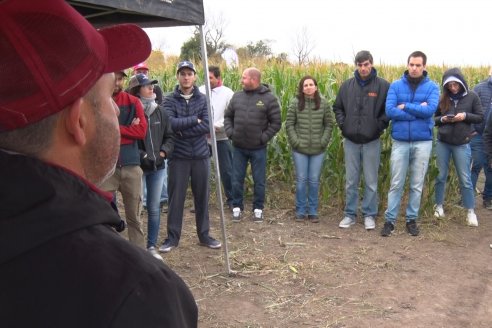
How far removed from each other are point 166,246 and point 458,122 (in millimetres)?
4080

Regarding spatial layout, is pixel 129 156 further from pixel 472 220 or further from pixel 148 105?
pixel 472 220

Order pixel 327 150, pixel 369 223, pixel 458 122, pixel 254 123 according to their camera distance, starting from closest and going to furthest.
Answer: pixel 458 122, pixel 369 223, pixel 254 123, pixel 327 150

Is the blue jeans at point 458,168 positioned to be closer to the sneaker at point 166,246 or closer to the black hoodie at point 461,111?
the black hoodie at point 461,111

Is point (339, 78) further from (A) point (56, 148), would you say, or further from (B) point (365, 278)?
(A) point (56, 148)

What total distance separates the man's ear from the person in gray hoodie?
22.2 feet

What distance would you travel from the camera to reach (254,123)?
7.43 metres

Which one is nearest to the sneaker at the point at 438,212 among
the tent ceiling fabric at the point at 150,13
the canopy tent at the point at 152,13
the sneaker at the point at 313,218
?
the sneaker at the point at 313,218

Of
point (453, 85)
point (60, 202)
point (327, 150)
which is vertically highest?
point (60, 202)

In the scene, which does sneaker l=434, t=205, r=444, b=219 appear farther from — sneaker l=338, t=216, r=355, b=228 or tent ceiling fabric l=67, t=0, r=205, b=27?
tent ceiling fabric l=67, t=0, r=205, b=27

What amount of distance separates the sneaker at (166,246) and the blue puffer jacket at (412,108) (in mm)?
3046

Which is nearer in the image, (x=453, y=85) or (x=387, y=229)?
(x=387, y=229)

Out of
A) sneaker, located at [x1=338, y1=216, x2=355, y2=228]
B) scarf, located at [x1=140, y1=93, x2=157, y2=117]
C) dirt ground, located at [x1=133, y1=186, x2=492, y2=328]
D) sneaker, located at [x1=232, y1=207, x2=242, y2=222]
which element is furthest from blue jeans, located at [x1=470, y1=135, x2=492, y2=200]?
scarf, located at [x1=140, y1=93, x2=157, y2=117]

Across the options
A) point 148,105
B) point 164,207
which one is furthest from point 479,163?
point 148,105

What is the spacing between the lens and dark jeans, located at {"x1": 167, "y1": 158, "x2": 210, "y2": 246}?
6.04 metres
